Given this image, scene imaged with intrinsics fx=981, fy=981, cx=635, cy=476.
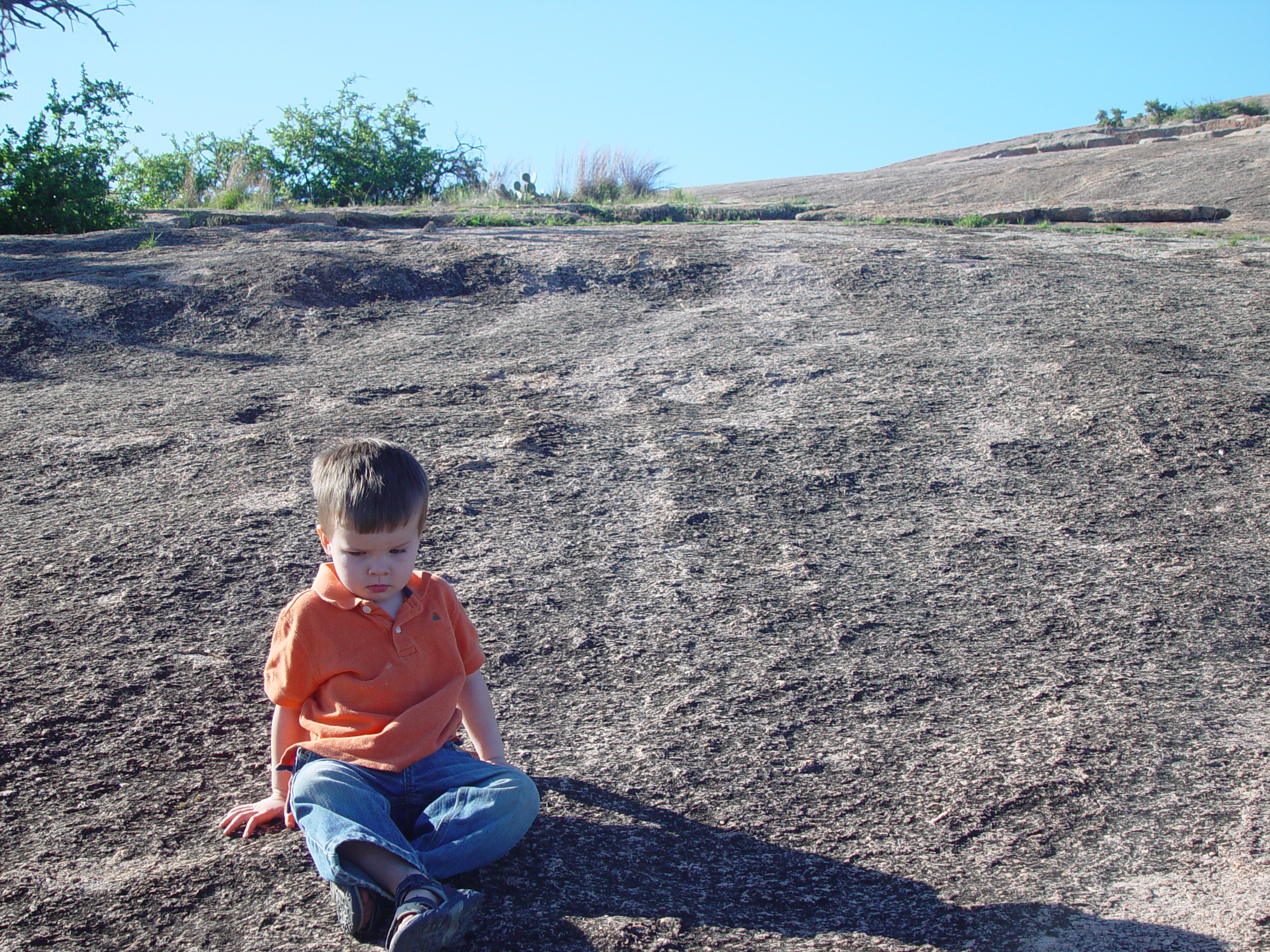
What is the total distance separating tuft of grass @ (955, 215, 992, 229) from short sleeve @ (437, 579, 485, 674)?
22.0 ft

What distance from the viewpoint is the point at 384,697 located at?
5.78 feet

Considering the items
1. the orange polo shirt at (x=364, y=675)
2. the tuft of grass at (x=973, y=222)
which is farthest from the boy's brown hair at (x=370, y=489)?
the tuft of grass at (x=973, y=222)

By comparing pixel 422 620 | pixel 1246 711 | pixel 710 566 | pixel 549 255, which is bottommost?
pixel 1246 711

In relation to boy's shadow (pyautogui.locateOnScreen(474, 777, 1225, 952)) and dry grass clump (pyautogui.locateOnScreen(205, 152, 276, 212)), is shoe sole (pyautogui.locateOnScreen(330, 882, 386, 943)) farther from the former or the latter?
dry grass clump (pyautogui.locateOnScreen(205, 152, 276, 212))

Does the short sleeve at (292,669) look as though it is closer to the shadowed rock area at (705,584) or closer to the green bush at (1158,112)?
the shadowed rock area at (705,584)

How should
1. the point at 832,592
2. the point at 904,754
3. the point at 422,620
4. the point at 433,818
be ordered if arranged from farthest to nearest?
the point at 832,592
the point at 904,754
the point at 422,620
the point at 433,818

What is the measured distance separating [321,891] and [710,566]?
1450 millimetres

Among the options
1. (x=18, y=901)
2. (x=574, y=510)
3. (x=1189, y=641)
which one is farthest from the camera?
(x=574, y=510)

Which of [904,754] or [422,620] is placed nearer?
[422,620]

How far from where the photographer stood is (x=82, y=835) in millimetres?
1708

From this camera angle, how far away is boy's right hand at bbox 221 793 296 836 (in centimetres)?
172

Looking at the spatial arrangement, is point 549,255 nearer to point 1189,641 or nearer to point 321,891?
point 1189,641

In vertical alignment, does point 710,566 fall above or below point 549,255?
below

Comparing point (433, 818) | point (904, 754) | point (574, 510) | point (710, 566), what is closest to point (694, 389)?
point (574, 510)
